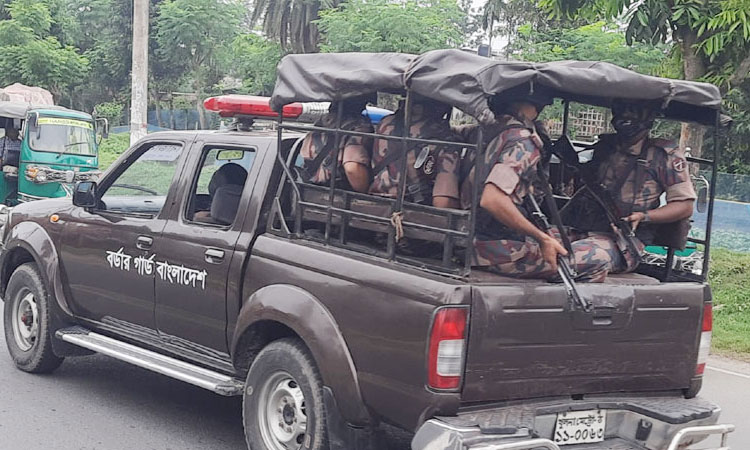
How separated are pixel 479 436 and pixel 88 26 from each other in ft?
120

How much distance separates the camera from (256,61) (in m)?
30.2

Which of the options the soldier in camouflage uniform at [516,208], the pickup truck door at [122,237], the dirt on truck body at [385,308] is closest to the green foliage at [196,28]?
the pickup truck door at [122,237]

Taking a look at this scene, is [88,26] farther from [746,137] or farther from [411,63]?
[411,63]

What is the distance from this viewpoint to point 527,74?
3756mm

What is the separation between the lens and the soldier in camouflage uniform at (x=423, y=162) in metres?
4.39

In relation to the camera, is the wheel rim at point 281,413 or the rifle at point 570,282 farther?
the wheel rim at point 281,413

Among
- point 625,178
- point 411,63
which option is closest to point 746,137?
point 625,178

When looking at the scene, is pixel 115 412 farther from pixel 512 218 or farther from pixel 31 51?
pixel 31 51

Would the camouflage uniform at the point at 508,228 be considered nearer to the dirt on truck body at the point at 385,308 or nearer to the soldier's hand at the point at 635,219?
the dirt on truck body at the point at 385,308

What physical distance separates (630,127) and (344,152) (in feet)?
5.38

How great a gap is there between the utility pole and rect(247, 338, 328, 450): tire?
13170mm

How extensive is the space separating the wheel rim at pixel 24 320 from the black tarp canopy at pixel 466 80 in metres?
2.82

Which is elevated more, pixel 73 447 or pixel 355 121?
pixel 355 121

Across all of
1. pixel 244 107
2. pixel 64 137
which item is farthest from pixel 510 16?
pixel 244 107
